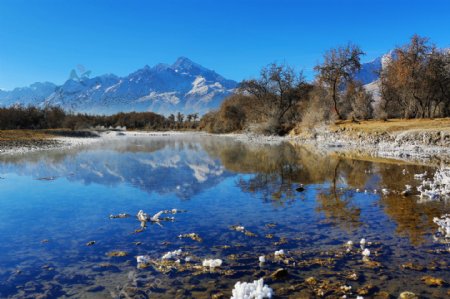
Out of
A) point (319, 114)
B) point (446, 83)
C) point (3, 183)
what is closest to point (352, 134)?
point (319, 114)

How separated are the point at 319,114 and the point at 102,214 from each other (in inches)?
1707

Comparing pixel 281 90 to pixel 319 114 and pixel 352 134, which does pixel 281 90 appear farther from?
pixel 352 134

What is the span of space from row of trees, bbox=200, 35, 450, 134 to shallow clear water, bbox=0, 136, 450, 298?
1405 inches

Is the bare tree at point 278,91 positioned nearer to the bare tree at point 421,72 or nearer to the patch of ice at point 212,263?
the bare tree at point 421,72

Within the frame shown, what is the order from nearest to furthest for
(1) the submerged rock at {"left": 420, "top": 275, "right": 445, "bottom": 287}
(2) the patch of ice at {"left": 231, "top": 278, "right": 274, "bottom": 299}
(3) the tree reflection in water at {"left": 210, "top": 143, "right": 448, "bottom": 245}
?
1. (2) the patch of ice at {"left": 231, "top": 278, "right": 274, "bottom": 299}
2. (1) the submerged rock at {"left": 420, "top": 275, "right": 445, "bottom": 287}
3. (3) the tree reflection in water at {"left": 210, "top": 143, "right": 448, "bottom": 245}

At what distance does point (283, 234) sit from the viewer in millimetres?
8789

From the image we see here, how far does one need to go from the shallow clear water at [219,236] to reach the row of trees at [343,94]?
35.7 meters

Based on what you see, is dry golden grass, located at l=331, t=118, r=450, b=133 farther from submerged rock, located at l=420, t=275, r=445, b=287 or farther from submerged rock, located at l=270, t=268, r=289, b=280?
submerged rock, located at l=270, t=268, r=289, b=280

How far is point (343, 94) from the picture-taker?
7375 cm

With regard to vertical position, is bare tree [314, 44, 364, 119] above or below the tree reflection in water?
above

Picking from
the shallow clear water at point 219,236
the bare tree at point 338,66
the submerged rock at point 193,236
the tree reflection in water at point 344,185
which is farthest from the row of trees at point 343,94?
the submerged rock at point 193,236

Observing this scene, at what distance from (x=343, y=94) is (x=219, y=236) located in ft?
232

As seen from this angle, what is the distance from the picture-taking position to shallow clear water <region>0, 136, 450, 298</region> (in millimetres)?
6172

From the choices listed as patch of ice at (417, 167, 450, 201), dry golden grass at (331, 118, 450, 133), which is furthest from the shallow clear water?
dry golden grass at (331, 118, 450, 133)
